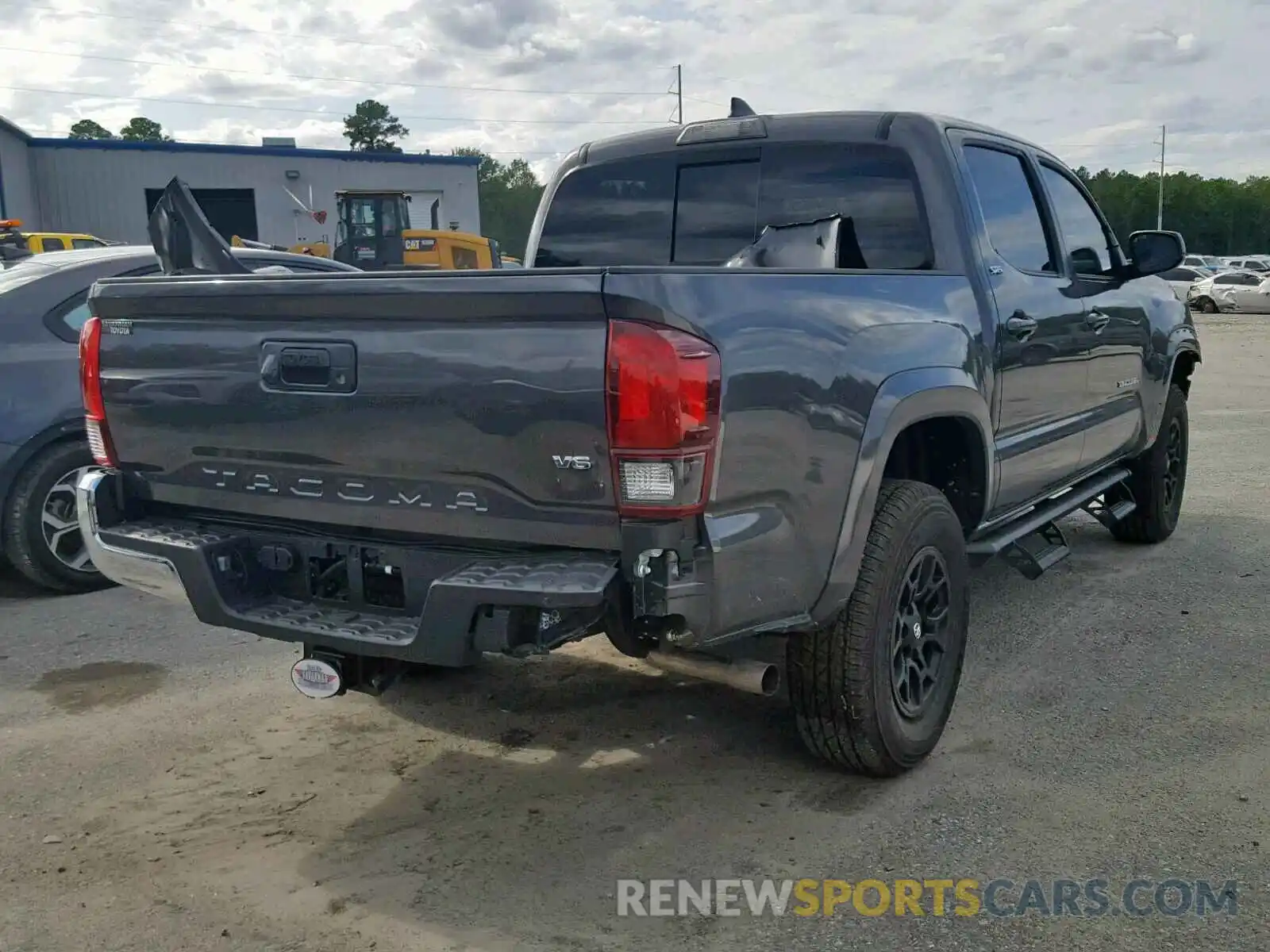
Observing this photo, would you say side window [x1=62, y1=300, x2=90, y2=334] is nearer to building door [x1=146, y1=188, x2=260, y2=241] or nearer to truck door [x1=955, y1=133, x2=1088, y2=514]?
truck door [x1=955, y1=133, x2=1088, y2=514]

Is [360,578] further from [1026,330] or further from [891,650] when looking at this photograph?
[1026,330]

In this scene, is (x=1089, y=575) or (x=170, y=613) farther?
(x=1089, y=575)

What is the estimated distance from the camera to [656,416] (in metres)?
2.65

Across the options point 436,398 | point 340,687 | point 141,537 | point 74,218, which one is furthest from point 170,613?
point 74,218

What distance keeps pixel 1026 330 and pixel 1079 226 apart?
1314mm

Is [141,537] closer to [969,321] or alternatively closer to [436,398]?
[436,398]

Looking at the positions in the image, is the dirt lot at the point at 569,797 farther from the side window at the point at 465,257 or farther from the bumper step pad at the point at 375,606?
the side window at the point at 465,257

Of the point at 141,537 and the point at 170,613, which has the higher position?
the point at 141,537

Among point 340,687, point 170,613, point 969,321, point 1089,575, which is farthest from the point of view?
point 1089,575

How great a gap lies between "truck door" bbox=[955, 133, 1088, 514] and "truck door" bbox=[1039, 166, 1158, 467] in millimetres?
147

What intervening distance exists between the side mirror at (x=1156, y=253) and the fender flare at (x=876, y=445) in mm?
2284

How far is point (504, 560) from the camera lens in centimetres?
289

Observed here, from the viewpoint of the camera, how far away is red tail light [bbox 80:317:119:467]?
352 cm

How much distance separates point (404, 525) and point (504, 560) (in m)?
0.32
